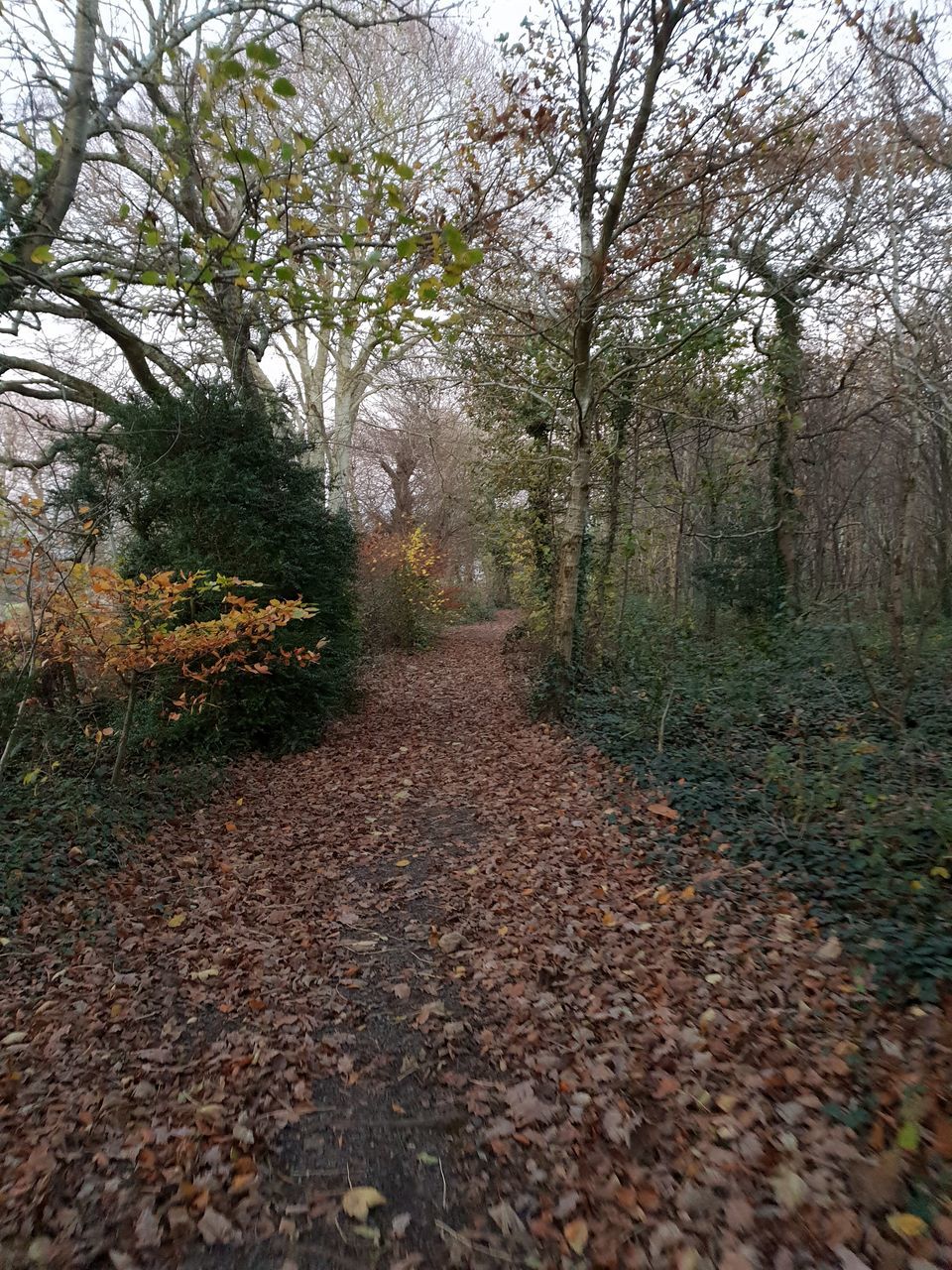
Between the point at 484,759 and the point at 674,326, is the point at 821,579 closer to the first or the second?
the point at 674,326

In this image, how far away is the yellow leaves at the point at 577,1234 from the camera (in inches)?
97.8

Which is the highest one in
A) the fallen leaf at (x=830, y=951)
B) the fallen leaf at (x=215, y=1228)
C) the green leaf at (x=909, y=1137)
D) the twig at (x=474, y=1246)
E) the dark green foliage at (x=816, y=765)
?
the dark green foliage at (x=816, y=765)

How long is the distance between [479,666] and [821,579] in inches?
295

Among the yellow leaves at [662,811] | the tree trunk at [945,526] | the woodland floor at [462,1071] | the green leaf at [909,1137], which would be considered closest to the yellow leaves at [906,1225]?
the woodland floor at [462,1071]

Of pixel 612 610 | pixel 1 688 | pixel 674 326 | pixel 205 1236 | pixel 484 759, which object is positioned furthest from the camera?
pixel 612 610

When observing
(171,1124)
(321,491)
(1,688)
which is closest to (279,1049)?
(171,1124)

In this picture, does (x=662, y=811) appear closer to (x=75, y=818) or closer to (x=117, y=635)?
(x=75, y=818)

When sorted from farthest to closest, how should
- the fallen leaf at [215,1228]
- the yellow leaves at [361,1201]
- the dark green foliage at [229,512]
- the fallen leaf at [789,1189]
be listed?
1. the dark green foliage at [229,512]
2. the yellow leaves at [361,1201]
3. the fallen leaf at [215,1228]
4. the fallen leaf at [789,1189]

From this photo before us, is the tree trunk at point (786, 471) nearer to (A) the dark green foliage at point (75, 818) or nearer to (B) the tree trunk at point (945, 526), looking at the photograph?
(B) the tree trunk at point (945, 526)

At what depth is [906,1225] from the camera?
2293mm

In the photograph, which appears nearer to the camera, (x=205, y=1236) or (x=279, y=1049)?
(x=205, y=1236)

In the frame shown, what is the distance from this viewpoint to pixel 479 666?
16.0 meters

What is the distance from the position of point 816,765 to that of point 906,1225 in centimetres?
453

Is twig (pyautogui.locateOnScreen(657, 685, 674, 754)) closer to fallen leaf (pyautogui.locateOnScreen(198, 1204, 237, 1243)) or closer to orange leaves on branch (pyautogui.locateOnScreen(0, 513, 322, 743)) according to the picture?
orange leaves on branch (pyautogui.locateOnScreen(0, 513, 322, 743))
